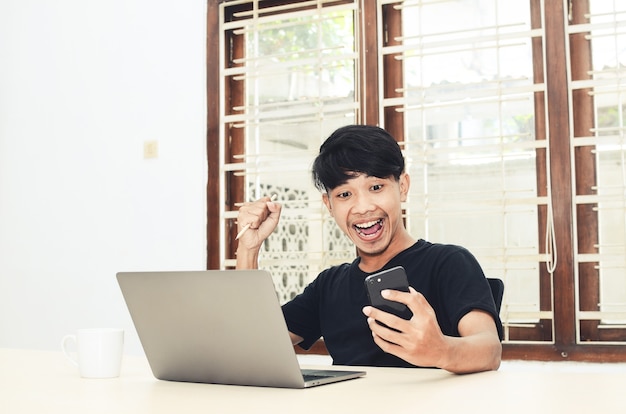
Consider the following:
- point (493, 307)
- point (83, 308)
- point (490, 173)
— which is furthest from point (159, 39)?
point (493, 307)

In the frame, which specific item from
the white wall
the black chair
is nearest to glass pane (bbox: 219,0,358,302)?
the white wall

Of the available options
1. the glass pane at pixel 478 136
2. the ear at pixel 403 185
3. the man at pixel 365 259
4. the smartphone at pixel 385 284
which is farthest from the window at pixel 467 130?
the smartphone at pixel 385 284

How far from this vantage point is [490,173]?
2.73 meters

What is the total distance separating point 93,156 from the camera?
3.37 meters

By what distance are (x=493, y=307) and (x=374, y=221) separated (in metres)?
0.42

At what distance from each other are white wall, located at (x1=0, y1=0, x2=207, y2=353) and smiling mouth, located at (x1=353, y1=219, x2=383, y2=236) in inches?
55.7

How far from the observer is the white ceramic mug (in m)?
1.30

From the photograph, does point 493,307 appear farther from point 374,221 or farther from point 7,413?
point 7,413

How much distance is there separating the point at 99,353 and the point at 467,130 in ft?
6.06

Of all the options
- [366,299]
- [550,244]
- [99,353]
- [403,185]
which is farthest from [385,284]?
[550,244]

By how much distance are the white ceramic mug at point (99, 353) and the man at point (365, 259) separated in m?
0.60

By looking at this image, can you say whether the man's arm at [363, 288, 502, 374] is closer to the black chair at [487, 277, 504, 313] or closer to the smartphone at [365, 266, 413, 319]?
the smartphone at [365, 266, 413, 319]

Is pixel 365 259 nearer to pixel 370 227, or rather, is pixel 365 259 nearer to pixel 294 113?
pixel 370 227

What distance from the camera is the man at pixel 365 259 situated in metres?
1.62
